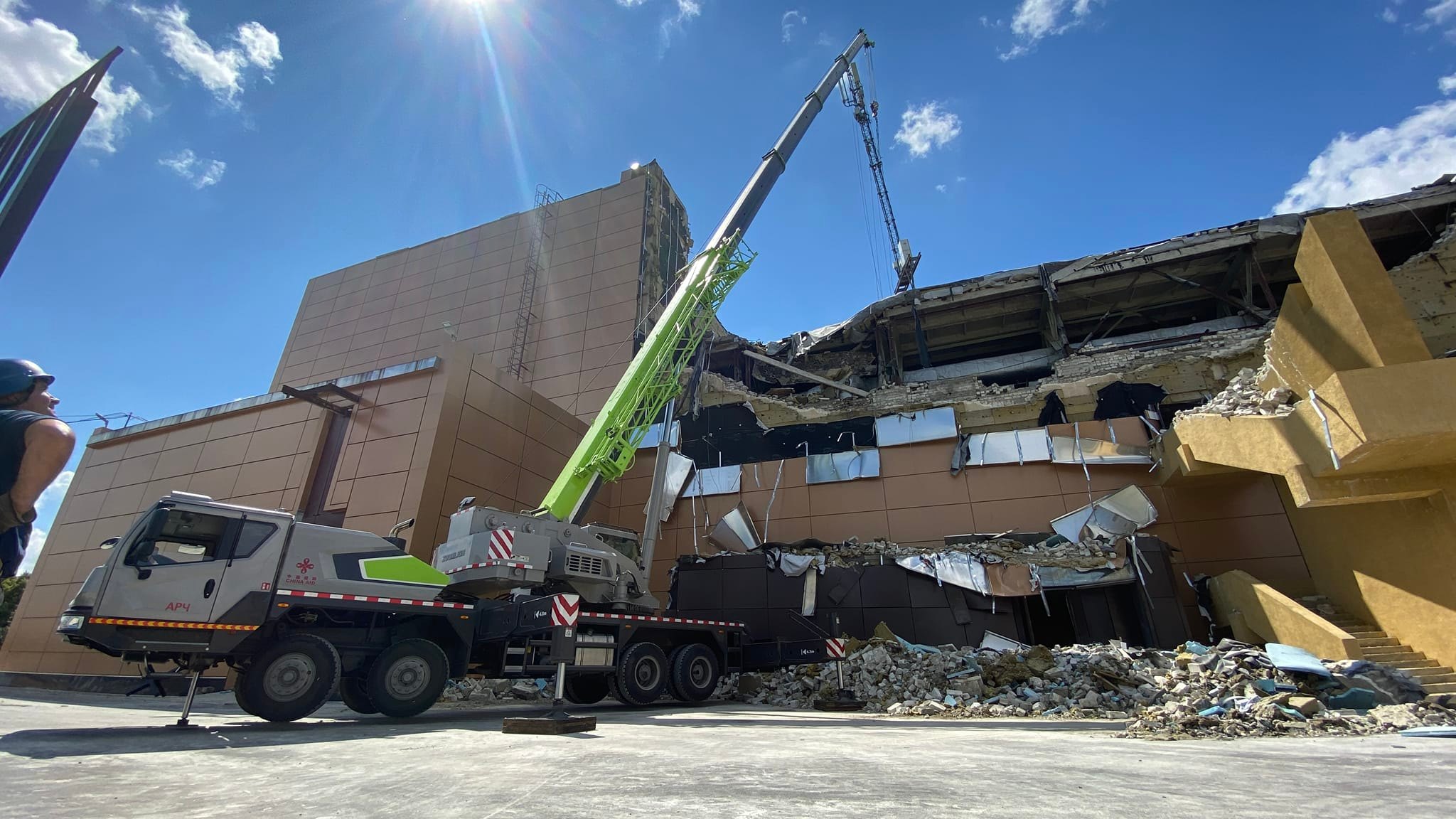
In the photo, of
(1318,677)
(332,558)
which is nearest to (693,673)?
(332,558)

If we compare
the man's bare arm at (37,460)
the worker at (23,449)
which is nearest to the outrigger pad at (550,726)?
the worker at (23,449)

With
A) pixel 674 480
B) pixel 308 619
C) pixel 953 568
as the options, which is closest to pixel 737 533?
pixel 674 480

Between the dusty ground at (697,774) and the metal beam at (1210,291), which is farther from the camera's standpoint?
the metal beam at (1210,291)

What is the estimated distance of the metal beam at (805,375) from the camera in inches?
778

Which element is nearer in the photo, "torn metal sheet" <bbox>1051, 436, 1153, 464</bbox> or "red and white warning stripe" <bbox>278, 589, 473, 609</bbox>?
"red and white warning stripe" <bbox>278, 589, 473, 609</bbox>

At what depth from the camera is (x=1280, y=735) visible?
20.1ft

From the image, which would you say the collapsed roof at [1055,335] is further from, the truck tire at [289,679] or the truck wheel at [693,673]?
the truck tire at [289,679]

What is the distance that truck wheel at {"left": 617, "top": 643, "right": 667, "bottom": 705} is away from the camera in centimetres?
985

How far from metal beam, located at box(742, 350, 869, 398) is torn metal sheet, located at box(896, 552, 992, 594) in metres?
6.54

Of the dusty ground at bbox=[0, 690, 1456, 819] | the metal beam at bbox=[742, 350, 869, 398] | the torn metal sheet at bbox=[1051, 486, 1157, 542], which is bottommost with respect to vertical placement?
the dusty ground at bbox=[0, 690, 1456, 819]

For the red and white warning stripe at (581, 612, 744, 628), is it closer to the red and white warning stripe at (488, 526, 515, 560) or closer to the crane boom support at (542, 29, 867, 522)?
the red and white warning stripe at (488, 526, 515, 560)

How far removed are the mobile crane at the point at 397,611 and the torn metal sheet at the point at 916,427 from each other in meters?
8.12

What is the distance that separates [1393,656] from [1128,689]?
415cm

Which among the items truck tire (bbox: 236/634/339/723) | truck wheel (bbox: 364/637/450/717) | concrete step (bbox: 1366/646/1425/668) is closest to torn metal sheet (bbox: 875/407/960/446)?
concrete step (bbox: 1366/646/1425/668)
